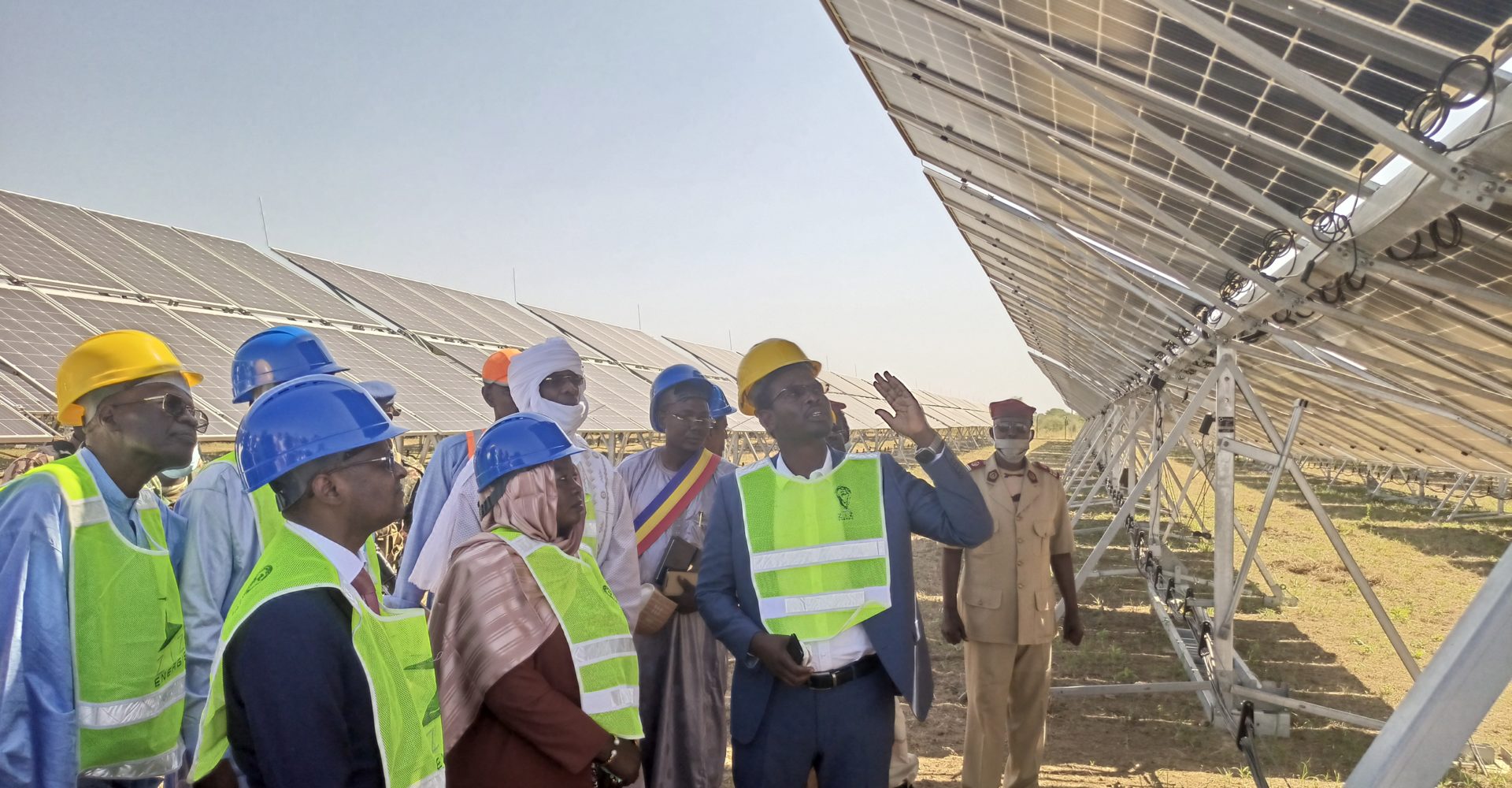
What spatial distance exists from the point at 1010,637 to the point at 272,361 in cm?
353

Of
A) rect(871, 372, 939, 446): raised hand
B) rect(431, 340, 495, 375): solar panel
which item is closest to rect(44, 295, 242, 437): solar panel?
rect(431, 340, 495, 375): solar panel

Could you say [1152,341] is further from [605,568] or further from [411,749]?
[411,749]

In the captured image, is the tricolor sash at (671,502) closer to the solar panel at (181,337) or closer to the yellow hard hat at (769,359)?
the yellow hard hat at (769,359)

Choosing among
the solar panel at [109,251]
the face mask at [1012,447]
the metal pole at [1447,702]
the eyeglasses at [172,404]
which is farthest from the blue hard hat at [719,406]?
the solar panel at [109,251]

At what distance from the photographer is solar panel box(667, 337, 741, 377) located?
2381 cm

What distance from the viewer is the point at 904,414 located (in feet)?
10.2

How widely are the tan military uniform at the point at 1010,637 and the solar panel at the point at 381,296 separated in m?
11.9

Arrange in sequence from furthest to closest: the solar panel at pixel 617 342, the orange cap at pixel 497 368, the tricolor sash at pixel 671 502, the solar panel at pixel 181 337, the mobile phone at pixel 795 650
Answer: the solar panel at pixel 617 342
the solar panel at pixel 181 337
the orange cap at pixel 497 368
the tricolor sash at pixel 671 502
the mobile phone at pixel 795 650

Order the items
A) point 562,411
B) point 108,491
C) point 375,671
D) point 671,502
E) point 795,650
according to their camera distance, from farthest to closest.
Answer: point 671,502
point 562,411
point 795,650
point 108,491
point 375,671

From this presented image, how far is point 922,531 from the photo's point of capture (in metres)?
3.18

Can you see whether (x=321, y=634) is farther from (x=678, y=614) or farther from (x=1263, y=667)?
(x=1263, y=667)

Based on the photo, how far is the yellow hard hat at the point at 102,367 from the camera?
8.07 feet

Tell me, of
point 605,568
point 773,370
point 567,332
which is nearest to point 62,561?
point 605,568

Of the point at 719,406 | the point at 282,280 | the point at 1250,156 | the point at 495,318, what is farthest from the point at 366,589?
the point at 495,318
